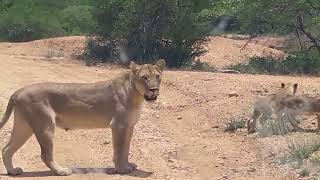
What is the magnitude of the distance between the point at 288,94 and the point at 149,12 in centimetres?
1314

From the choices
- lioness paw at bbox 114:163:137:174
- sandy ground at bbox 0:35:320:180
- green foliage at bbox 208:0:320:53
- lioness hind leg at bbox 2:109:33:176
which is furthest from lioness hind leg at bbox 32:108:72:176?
green foliage at bbox 208:0:320:53

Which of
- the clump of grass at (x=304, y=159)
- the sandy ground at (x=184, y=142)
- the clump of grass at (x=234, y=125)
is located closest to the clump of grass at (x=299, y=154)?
the clump of grass at (x=304, y=159)

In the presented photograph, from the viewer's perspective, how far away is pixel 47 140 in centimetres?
1009

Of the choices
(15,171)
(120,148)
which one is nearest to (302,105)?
(120,148)

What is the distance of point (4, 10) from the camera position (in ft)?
135

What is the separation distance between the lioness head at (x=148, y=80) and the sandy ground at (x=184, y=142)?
109 cm

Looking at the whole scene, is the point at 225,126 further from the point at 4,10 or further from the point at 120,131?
the point at 4,10

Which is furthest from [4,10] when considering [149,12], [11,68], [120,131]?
[120,131]

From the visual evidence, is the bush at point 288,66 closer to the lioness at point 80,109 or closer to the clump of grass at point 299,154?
the clump of grass at point 299,154

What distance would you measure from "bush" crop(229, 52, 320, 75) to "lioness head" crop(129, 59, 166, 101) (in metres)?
14.9

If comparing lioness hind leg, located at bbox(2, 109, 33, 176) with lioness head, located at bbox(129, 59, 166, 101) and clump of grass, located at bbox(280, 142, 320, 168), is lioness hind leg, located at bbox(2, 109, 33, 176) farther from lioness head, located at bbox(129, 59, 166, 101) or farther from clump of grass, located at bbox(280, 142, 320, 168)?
clump of grass, located at bbox(280, 142, 320, 168)

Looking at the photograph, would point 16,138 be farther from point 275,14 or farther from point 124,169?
point 275,14

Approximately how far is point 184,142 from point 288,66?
13337 mm

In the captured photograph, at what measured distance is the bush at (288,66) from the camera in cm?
2562
